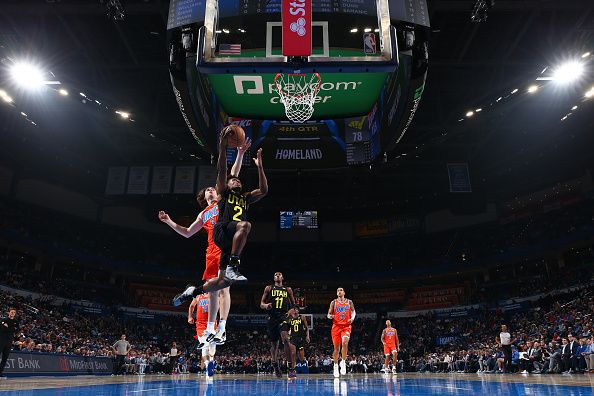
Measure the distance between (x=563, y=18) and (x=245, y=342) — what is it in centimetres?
2824

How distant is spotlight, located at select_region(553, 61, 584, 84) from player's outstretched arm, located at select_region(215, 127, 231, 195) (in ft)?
52.4

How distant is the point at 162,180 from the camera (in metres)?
24.1

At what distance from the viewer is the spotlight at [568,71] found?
55.1 ft

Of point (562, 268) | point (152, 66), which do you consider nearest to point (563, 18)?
point (152, 66)

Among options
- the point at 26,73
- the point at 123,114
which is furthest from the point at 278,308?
the point at 123,114

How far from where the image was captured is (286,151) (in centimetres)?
1505

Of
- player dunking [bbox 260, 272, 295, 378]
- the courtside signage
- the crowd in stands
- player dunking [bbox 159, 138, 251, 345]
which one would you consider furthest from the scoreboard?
the crowd in stands

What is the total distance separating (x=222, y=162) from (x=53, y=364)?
15.2 metres

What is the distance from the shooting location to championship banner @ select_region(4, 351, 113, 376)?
15002mm

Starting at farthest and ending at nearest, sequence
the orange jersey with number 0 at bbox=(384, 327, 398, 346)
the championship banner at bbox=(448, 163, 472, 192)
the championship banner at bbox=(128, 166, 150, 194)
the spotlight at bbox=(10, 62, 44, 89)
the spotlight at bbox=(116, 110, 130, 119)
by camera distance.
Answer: the championship banner at bbox=(448, 163, 472, 192) < the championship banner at bbox=(128, 166, 150, 194) < the spotlight at bbox=(116, 110, 130, 119) < the spotlight at bbox=(10, 62, 44, 89) < the orange jersey with number 0 at bbox=(384, 327, 398, 346)

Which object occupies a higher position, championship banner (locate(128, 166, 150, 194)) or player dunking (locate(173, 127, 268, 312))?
championship banner (locate(128, 166, 150, 194))

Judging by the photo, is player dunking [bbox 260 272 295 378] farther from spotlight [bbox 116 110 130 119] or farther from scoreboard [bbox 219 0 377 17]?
spotlight [bbox 116 110 130 119]

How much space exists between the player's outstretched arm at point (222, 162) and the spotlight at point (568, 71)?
16.0m

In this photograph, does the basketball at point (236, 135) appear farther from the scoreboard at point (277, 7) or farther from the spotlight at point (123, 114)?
the spotlight at point (123, 114)
